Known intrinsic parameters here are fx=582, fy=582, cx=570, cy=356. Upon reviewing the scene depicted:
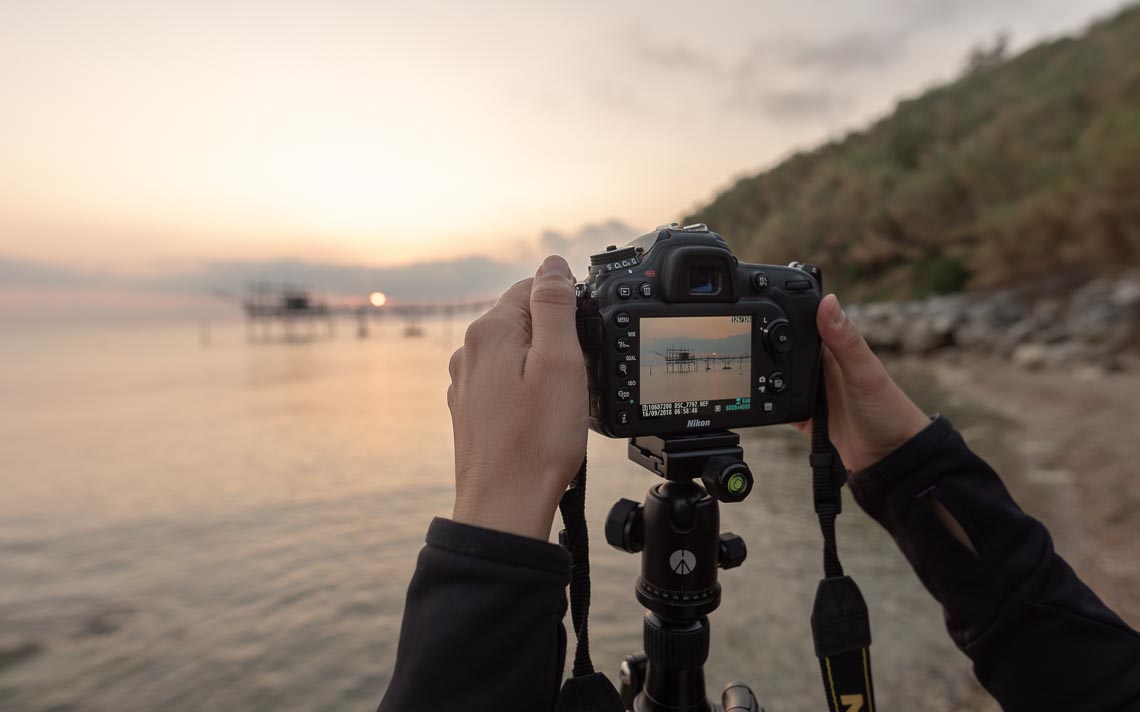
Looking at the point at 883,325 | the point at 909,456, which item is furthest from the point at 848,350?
the point at 883,325

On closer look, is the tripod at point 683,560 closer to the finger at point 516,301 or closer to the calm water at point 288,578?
the finger at point 516,301

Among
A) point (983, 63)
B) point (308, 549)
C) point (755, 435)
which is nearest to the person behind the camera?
point (308, 549)

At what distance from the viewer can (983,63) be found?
45.7 m

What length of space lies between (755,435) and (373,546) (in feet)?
20.7

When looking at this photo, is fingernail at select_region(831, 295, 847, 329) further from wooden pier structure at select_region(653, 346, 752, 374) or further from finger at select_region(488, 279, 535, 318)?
finger at select_region(488, 279, 535, 318)

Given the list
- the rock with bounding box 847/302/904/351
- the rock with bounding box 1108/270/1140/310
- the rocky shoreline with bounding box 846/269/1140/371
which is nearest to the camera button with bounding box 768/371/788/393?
the rocky shoreline with bounding box 846/269/1140/371

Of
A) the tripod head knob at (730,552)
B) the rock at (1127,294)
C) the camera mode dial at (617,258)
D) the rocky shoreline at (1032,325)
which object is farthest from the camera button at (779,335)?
the rock at (1127,294)

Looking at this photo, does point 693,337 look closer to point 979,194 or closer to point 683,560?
point 683,560

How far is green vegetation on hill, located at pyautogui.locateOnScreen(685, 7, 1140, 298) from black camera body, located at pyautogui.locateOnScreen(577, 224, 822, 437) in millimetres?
7807

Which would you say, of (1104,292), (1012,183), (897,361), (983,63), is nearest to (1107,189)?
(1104,292)

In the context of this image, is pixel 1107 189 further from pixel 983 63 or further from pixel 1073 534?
pixel 983 63

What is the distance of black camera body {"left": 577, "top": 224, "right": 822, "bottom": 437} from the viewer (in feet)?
4.11

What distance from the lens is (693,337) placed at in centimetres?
133

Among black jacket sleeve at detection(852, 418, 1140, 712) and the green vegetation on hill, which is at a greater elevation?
the green vegetation on hill
